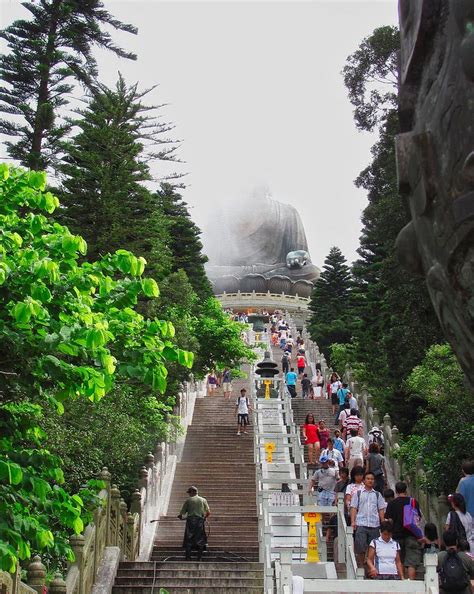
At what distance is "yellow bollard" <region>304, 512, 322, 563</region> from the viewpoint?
9852 mm

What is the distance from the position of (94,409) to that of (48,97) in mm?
8257

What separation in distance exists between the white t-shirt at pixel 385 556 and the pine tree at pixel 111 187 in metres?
12.5

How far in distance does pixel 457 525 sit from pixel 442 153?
595cm

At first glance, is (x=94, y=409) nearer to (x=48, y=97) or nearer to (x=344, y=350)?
(x=48, y=97)

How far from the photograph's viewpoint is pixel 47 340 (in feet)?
19.9

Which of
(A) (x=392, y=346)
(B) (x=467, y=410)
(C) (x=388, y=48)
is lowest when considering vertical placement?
(B) (x=467, y=410)

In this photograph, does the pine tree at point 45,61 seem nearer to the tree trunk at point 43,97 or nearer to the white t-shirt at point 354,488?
the tree trunk at point 43,97

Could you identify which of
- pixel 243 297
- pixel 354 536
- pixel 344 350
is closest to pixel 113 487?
pixel 354 536

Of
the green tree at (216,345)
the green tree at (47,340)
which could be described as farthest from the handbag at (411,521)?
the green tree at (216,345)

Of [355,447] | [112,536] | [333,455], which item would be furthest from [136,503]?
[355,447]

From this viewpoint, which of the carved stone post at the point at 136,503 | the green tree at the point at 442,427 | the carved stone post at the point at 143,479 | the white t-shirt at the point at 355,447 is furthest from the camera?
the carved stone post at the point at 143,479

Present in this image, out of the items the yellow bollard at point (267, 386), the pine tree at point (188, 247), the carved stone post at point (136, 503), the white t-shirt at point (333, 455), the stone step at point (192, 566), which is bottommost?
A: the stone step at point (192, 566)

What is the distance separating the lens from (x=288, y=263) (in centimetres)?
6681

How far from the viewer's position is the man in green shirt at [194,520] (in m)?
12.4
